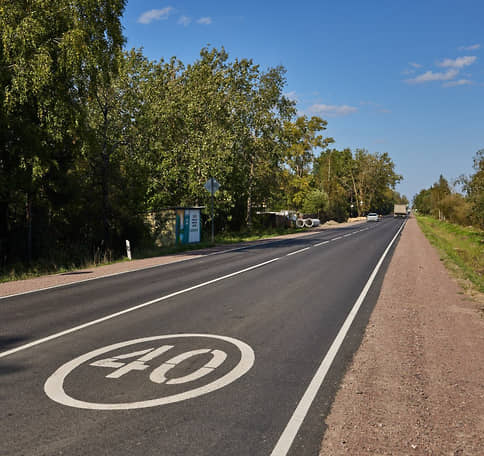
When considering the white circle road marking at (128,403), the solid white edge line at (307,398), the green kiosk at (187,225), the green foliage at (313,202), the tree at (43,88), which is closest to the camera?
the solid white edge line at (307,398)

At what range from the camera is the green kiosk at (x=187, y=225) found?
24.8 metres

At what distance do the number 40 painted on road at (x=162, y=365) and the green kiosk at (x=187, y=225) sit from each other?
19.0m

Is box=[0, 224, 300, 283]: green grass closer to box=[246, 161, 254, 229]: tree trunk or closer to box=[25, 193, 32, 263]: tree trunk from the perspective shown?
box=[25, 193, 32, 263]: tree trunk

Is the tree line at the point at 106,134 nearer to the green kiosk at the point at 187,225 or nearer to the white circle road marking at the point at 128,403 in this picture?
the green kiosk at the point at 187,225

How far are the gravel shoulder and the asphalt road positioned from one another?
0.83 ft

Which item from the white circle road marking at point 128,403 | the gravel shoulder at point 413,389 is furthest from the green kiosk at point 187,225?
the white circle road marking at point 128,403

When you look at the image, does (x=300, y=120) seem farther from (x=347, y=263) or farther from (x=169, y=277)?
(x=169, y=277)

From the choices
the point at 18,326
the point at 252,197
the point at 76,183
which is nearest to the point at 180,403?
the point at 18,326

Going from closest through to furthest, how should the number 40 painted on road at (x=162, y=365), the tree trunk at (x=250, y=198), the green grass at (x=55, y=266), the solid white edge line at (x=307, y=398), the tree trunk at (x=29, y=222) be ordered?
1. the solid white edge line at (x=307, y=398)
2. the number 40 painted on road at (x=162, y=365)
3. the green grass at (x=55, y=266)
4. the tree trunk at (x=29, y=222)
5. the tree trunk at (x=250, y=198)

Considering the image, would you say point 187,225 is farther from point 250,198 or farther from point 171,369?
point 171,369

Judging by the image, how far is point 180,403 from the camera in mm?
4250

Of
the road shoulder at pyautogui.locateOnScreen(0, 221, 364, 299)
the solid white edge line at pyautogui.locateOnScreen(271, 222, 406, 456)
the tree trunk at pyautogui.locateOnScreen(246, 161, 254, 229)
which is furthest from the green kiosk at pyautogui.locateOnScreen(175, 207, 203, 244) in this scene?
the solid white edge line at pyautogui.locateOnScreen(271, 222, 406, 456)

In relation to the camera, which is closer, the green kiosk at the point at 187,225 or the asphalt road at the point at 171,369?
the asphalt road at the point at 171,369

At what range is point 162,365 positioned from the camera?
5324 millimetres
